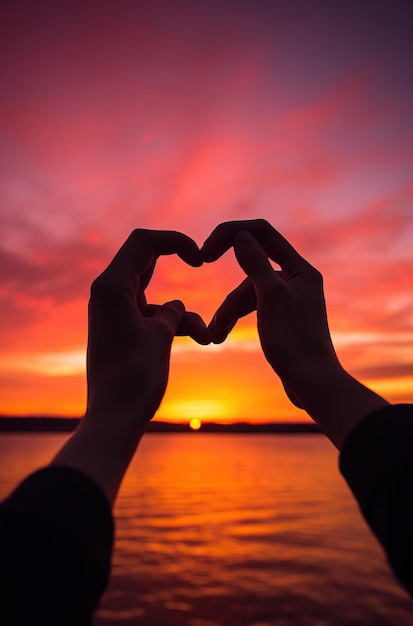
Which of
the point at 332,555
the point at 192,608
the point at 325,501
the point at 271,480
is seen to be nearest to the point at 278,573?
the point at 332,555

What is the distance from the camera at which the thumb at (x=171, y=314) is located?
7.47 ft

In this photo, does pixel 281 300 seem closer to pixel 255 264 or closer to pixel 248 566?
pixel 255 264

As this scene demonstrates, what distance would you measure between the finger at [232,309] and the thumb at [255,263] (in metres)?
0.30

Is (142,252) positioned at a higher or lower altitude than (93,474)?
higher

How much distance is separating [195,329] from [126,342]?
93 cm

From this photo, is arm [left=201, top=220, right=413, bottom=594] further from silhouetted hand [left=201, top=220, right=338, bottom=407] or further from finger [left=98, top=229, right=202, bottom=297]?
finger [left=98, top=229, right=202, bottom=297]

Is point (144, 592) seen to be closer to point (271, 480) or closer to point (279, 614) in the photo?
point (279, 614)

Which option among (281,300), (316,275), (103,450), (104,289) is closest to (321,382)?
(281,300)

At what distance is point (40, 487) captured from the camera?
3.90 ft

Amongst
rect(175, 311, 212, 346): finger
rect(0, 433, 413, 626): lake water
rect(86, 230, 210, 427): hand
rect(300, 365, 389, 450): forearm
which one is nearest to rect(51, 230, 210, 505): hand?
rect(86, 230, 210, 427): hand

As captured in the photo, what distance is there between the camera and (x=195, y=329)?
113 inches

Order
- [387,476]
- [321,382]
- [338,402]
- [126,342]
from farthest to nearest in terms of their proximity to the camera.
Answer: [126,342] → [321,382] → [338,402] → [387,476]

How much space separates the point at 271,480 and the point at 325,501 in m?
31.2

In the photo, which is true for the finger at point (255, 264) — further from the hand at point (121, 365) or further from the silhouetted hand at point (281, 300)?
the hand at point (121, 365)
